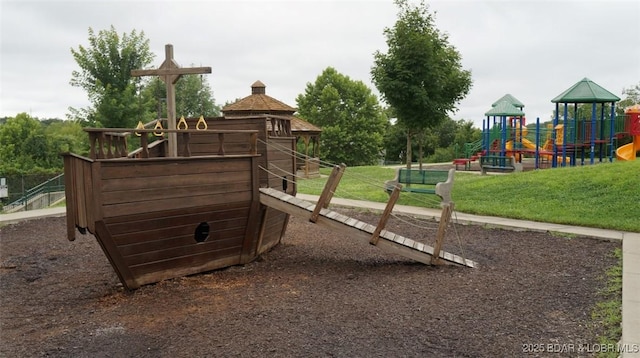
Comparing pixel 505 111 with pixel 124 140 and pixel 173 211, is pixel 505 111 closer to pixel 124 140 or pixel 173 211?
pixel 124 140

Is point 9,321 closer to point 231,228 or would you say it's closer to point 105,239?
point 105,239

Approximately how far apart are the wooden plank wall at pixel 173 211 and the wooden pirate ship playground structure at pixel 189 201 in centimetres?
1

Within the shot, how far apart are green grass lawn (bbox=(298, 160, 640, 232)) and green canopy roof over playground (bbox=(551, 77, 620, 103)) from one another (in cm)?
625

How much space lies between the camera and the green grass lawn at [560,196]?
11.6 m

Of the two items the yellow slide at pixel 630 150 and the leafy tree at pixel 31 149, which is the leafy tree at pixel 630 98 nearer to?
the yellow slide at pixel 630 150

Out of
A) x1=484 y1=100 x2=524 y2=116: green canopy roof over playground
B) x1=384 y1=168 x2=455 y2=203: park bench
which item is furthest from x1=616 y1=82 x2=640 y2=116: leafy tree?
x1=384 y1=168 x2=455 y2=203: park bench

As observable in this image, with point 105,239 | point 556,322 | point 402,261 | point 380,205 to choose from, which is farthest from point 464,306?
point 380,205

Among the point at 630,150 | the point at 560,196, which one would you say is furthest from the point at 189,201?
the point at 630,150

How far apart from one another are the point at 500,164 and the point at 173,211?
1982 cm

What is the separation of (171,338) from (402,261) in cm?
443

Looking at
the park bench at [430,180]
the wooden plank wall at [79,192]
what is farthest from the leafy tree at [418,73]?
the wooden plank wall at [79,192]

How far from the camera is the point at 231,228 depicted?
793 centimetres

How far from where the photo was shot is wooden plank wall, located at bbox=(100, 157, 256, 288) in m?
6.56

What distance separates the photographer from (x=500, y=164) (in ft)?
78.5
